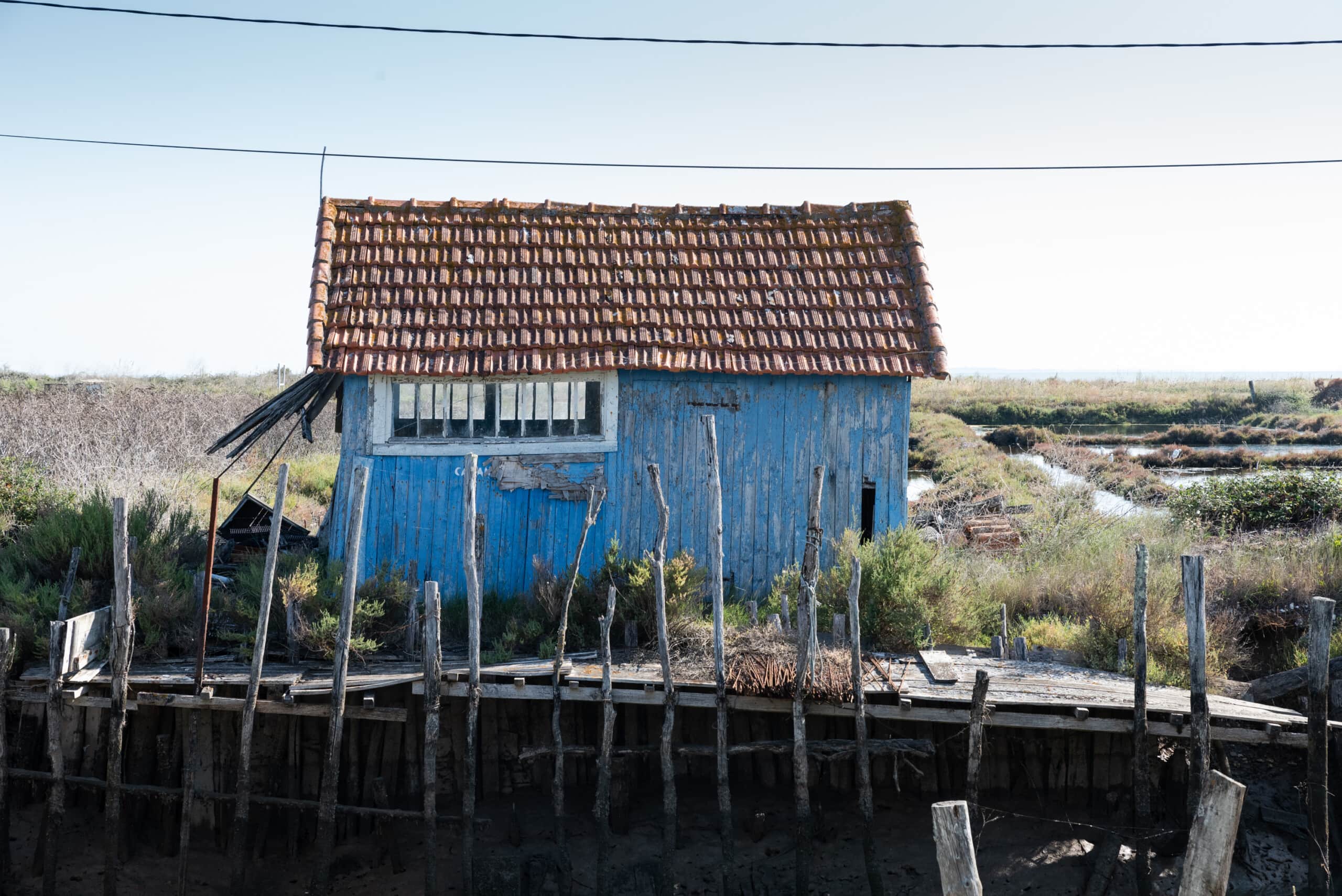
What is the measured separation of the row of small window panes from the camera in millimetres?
10883

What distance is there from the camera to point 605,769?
8.70 metres

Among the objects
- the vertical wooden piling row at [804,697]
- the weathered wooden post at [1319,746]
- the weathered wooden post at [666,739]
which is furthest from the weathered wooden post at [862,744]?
the weathered wooden post at [1319,746]

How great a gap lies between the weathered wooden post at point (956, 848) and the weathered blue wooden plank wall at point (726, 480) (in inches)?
276

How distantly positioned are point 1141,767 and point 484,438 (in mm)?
7191

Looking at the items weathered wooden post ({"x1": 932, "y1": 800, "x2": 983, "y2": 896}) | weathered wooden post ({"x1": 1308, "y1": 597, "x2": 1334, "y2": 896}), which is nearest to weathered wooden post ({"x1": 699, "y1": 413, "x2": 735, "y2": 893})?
weathered wooden post ({"x1": 932, "y1": 800, "x2": 983, "y2": 896})

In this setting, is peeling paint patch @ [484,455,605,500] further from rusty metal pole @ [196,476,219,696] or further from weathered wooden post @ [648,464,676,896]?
rusty metal pole @ [196,476,219,696]

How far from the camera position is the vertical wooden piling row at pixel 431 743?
27.2 feet

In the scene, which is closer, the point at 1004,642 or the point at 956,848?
the point at 956,848

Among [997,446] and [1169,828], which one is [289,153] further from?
[997,446]

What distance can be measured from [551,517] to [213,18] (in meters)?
7.48

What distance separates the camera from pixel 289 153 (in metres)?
15.7

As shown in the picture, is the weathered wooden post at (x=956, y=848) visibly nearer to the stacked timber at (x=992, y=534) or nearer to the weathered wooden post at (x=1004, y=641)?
the weathered wooden post at (x=1004, y=641)

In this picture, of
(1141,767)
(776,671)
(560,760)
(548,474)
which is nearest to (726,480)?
(548,474)

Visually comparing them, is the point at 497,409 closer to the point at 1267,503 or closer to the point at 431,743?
the point at 431,743
